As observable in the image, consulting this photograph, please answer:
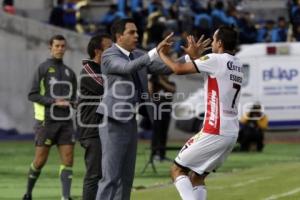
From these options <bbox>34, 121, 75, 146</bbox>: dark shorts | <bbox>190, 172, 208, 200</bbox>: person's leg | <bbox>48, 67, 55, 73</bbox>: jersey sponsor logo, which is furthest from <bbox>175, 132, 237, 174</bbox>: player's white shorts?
<bbox>48, 67, 55, 73</bbox>: jersey sponsor logo

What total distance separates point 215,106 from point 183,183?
35.2 inches

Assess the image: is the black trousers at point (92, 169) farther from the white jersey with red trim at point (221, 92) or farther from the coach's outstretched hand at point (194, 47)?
the coach's outstretched hand at point (194, 47)

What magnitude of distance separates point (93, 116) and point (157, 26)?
19.9 meters

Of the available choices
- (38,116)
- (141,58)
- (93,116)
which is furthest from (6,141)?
(141,58)

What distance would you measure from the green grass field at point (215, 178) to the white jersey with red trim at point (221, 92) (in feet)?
13.1

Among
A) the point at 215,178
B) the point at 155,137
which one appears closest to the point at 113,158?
the point at 215,178

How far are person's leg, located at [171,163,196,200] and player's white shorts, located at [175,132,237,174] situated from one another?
0.10 metres

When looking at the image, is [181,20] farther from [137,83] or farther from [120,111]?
[120,111]

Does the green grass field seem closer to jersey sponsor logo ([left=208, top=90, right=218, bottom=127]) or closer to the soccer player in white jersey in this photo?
the soccer player in white jersey

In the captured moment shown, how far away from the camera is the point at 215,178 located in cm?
2011

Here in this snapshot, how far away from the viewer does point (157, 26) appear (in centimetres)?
3388

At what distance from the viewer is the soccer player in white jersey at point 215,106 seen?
1272cm

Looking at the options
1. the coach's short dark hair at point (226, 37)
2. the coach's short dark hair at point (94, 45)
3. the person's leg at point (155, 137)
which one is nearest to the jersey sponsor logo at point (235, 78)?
the coach's short dark hair at point (226, 37)

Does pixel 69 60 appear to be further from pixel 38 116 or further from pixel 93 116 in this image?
pixel 93 116
